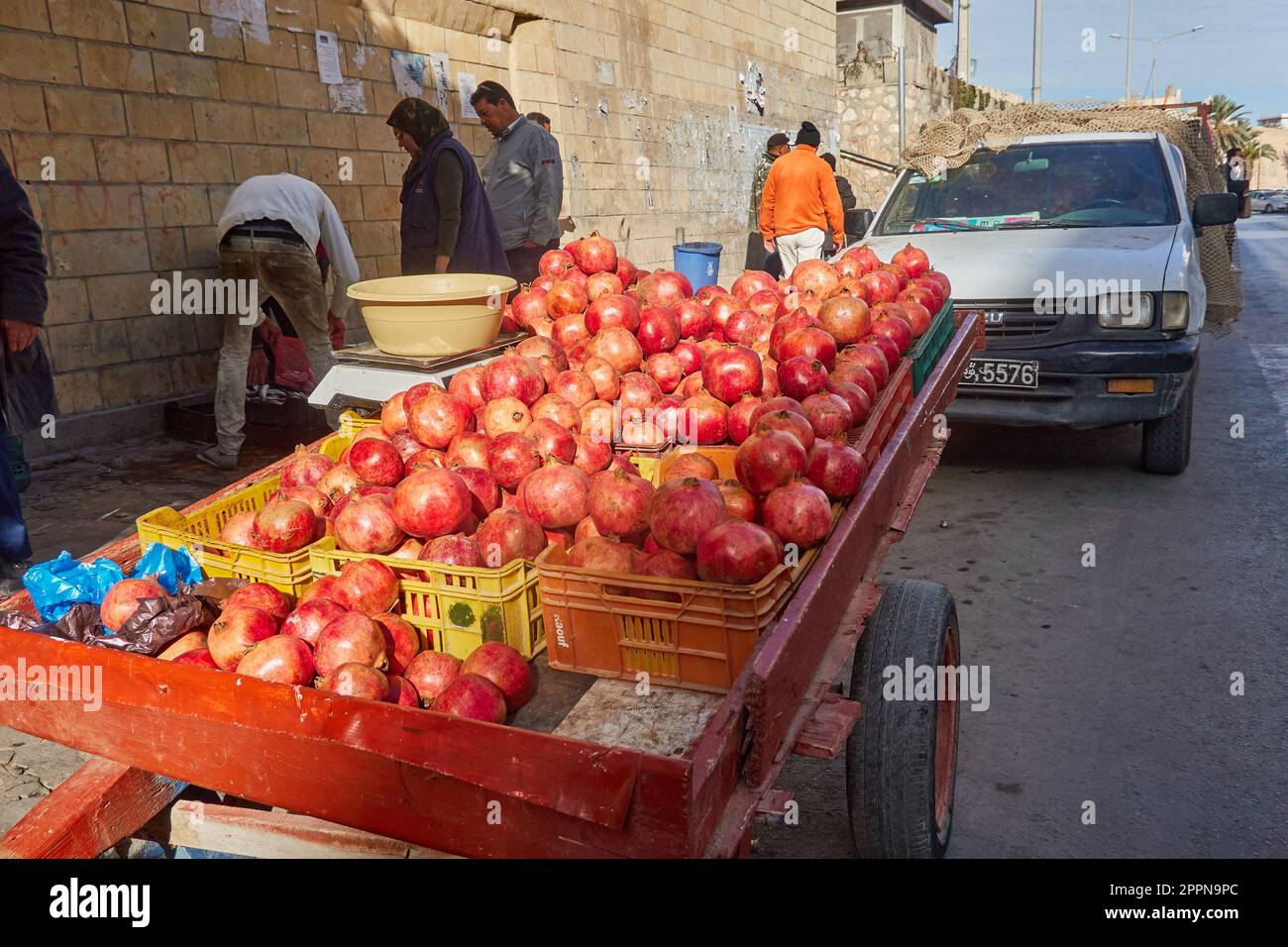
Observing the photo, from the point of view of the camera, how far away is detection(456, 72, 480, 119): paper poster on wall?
1040 centimetres

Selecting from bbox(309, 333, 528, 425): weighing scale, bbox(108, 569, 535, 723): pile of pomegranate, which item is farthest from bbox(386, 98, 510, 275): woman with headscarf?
bbox(108, 569, 535, 723): pile of pomegranate

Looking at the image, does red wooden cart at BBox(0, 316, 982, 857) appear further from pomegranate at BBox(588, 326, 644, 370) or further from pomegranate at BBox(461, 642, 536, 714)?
pomegranate at BBox(588, 326, 644, 370)

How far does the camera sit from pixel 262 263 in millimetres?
6762

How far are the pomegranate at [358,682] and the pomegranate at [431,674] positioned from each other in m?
0.15

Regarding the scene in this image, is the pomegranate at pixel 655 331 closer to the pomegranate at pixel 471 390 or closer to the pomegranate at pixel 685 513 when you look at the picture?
the pomegranate at pixel 471 390

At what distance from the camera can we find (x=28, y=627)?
231 cm

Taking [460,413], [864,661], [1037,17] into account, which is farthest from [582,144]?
[1037,17]

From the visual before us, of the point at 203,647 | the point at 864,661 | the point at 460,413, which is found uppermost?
the point at 460,413

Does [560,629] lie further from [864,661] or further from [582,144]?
[582,144]

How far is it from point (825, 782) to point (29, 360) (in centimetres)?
387

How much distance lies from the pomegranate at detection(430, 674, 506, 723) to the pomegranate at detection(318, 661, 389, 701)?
0.41 feet

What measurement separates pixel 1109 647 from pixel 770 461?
2557 mm

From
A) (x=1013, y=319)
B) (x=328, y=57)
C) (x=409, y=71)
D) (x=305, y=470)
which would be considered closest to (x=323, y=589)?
(x=305, y=470)
